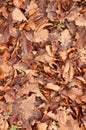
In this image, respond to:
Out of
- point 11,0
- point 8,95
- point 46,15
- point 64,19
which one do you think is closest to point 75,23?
point 64,19

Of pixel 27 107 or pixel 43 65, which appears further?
pixel 43 65

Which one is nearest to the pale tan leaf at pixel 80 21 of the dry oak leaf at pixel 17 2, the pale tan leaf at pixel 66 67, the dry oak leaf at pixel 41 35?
the dry oak leaf at pixel 41 35

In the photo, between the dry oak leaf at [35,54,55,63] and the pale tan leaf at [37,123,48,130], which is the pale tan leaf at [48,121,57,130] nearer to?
the pale tan leaf at [37,123,48,130]

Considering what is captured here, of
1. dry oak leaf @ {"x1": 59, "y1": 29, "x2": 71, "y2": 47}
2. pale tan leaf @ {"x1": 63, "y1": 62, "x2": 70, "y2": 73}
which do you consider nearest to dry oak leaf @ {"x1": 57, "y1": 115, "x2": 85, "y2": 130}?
pale tan leaf @ {"x1": 63, "y1": 62, "x2": 70, "y2": 73}

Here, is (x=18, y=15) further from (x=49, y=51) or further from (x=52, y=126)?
(x=52, y=126)

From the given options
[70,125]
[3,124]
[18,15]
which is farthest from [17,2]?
[70,125]

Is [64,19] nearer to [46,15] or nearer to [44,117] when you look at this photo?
[46,15]

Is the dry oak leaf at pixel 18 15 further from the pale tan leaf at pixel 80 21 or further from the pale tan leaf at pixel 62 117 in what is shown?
the pale tan leaf at pixel 62 117
